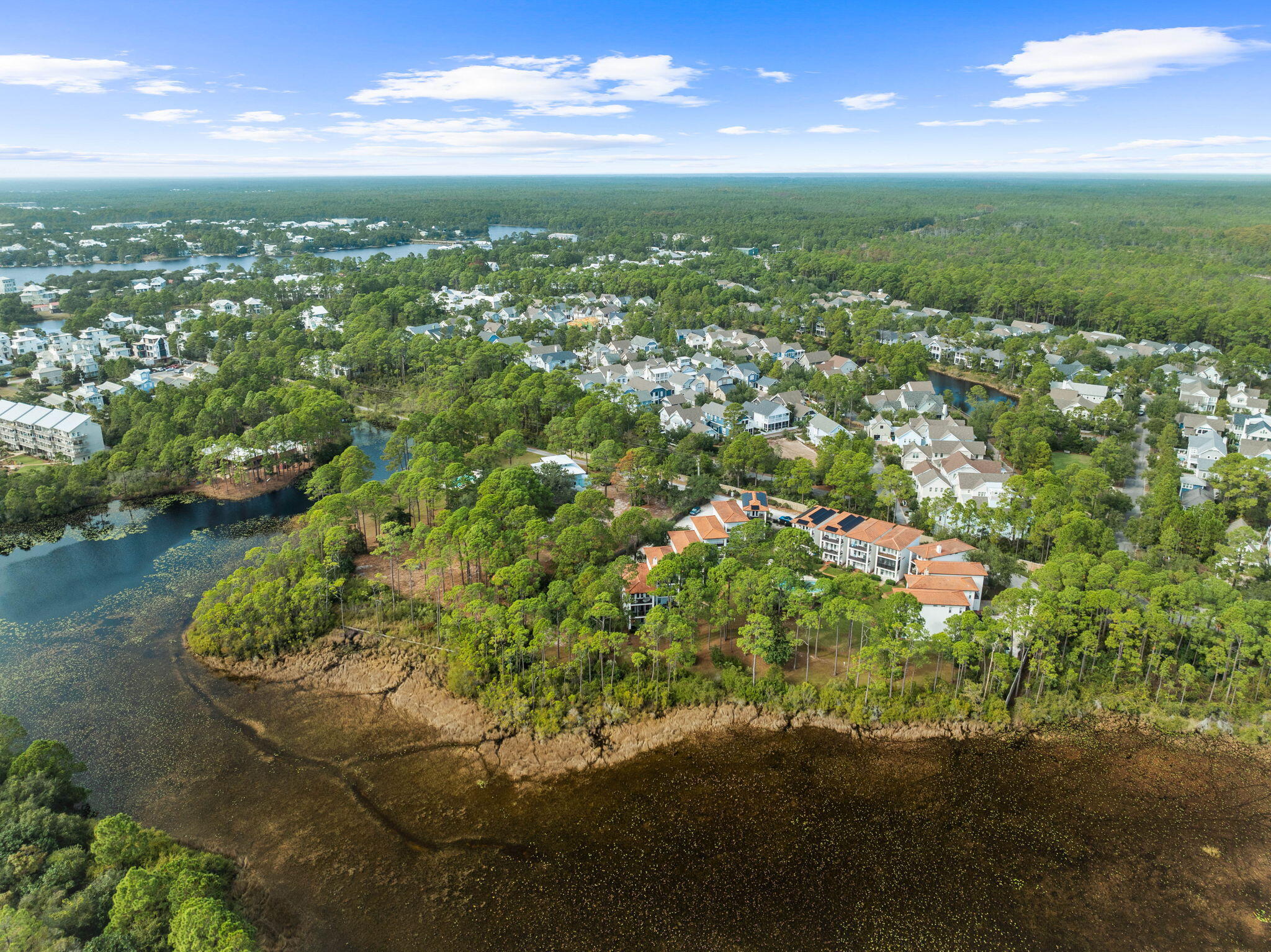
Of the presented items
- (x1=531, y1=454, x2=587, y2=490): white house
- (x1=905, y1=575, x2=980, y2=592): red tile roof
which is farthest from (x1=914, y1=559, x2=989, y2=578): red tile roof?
(x1=531, y1=454, x2=587, y2=490): white house


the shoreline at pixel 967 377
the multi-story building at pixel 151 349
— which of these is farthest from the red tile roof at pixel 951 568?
the multi-story building at pixel 151 349

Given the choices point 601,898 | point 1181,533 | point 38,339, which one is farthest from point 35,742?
point 38,339

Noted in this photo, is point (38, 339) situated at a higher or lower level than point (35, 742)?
higher

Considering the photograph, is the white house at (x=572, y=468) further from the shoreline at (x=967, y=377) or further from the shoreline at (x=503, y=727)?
the shoreline at (x=967, y=377)

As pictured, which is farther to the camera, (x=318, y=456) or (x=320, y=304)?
(x=320, y=304)

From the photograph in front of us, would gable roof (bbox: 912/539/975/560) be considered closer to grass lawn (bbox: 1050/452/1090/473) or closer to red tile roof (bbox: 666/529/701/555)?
red tile roof (bbox: 666/529/701/555)

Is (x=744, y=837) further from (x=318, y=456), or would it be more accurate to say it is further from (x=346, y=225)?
(x=346, y=225)
